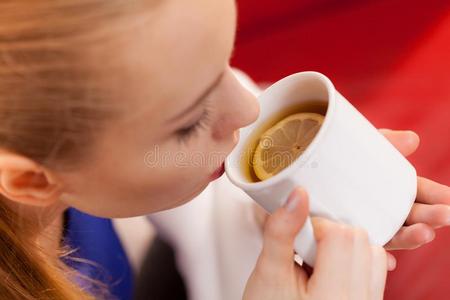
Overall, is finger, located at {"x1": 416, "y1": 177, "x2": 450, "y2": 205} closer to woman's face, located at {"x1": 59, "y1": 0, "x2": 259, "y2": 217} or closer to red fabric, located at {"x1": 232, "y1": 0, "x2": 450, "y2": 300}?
red fabric, located at {"x1": 232, "y1": 0, "x2": 450, "y2": 300}

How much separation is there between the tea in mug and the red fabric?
0.69 ft

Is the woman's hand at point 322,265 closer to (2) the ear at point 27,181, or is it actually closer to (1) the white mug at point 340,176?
(1) the white mug at point 340,176

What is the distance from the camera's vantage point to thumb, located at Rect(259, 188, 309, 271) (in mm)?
496

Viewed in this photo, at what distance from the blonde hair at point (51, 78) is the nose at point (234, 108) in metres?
0.10

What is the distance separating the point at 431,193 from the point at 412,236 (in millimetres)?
55

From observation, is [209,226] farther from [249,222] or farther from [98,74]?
[98,74]

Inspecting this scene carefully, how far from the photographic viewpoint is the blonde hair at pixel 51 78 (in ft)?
1.38

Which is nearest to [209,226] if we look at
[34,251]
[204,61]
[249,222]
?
[249,222]

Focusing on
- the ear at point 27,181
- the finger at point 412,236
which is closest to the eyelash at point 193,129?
the ear at point 27,181

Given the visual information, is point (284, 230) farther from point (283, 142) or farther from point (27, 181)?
point (27, 181)

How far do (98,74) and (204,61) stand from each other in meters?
0.08

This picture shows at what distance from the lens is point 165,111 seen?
466 mm

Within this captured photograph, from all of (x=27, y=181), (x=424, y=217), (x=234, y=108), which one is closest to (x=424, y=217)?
(x=424, y=217)

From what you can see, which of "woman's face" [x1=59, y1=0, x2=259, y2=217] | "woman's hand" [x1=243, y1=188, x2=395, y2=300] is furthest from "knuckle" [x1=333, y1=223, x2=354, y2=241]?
"woman's face" [x1=59, y1=0, x2=259, y2=217]
